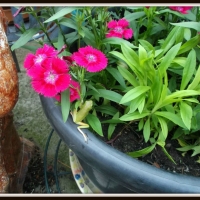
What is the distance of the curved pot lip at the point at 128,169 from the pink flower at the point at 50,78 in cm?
12

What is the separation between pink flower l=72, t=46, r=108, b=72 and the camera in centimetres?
66

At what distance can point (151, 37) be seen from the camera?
3.23 feet

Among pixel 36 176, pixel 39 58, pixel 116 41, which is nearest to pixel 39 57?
pixel 39 58

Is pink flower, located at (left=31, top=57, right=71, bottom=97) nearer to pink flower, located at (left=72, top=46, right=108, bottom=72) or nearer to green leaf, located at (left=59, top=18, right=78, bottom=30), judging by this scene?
pink flower, located at (left=72, top=46, right=108, bottom=72)

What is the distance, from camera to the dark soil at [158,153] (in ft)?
2.65

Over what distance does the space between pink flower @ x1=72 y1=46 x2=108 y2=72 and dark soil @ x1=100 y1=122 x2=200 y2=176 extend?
23cm

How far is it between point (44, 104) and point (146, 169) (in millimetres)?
305

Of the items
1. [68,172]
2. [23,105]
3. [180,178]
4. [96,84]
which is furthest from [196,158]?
[23,105]

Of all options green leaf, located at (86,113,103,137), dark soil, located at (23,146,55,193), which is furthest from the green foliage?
dark soil, located at (23,146,55,193)

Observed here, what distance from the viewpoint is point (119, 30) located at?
82 centimetres

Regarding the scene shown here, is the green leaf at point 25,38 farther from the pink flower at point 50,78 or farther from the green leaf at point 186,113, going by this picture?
the green leaf at point 186,113

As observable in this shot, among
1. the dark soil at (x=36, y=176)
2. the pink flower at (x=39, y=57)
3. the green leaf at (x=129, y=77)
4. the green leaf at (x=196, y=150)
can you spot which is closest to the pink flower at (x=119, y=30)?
the green leaf at (x=129, y=77)

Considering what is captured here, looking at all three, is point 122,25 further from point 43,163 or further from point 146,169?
point 43,163

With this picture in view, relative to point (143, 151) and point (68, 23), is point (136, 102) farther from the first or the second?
point (68, 23)
